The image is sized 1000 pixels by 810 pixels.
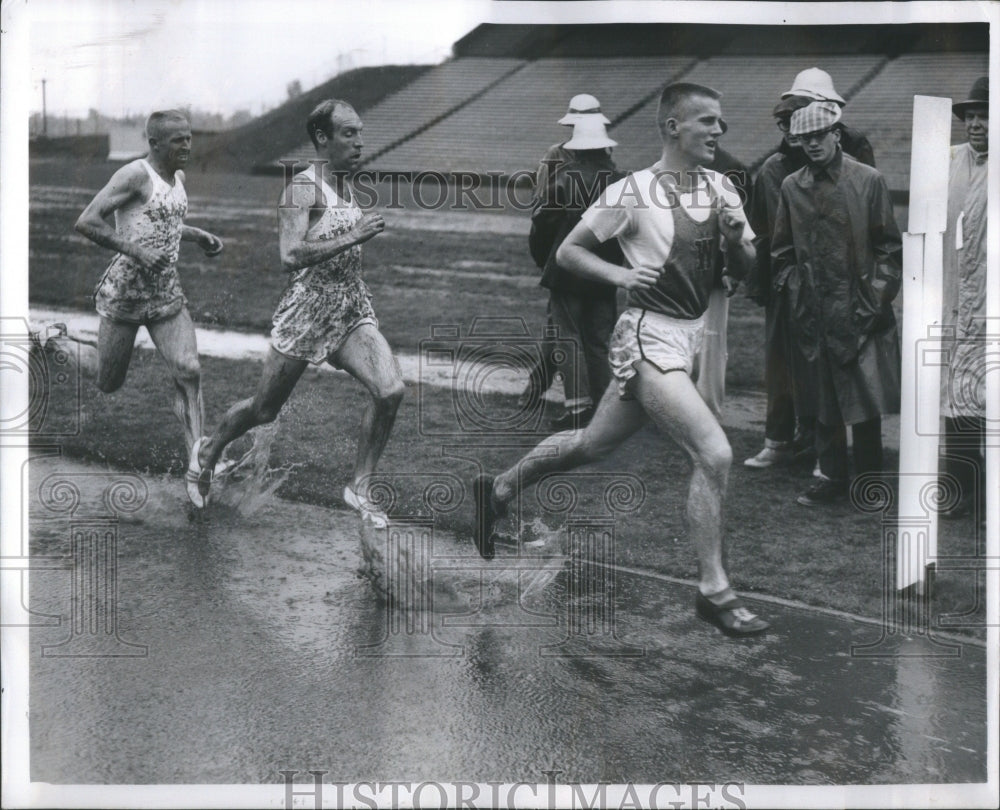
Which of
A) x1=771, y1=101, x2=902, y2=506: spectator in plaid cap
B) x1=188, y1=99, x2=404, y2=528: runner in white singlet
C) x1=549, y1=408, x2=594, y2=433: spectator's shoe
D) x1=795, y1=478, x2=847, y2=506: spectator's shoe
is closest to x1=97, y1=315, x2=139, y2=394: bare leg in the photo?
x1=188, y1=99, x2=404, y2=528: runner in white singlet

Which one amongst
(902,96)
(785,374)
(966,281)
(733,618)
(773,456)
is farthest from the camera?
(785,374)

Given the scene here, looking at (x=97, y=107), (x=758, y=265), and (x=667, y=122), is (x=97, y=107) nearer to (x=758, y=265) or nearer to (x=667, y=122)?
(x=667, y=122)

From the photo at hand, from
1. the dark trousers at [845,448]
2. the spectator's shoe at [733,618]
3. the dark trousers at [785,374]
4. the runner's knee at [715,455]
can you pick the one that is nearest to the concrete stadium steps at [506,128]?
the dark trousers at [785,374]

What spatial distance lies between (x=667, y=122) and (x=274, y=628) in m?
2.40

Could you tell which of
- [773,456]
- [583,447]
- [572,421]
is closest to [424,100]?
[572,421]

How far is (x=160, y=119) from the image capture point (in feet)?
17.5

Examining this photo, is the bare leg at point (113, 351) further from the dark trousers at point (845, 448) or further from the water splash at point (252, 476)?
the dark trousers at point (845, 448)

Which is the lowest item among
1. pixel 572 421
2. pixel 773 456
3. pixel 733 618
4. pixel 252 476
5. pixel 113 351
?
pixel 733 618

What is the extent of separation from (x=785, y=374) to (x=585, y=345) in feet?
2.95

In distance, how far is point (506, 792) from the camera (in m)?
4.77

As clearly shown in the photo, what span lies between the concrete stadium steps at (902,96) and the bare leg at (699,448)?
3.94ft

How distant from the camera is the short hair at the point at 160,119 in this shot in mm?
5332

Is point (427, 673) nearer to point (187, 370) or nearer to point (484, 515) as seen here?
point (484, 515)

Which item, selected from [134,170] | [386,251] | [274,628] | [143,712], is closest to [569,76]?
[386,251]
